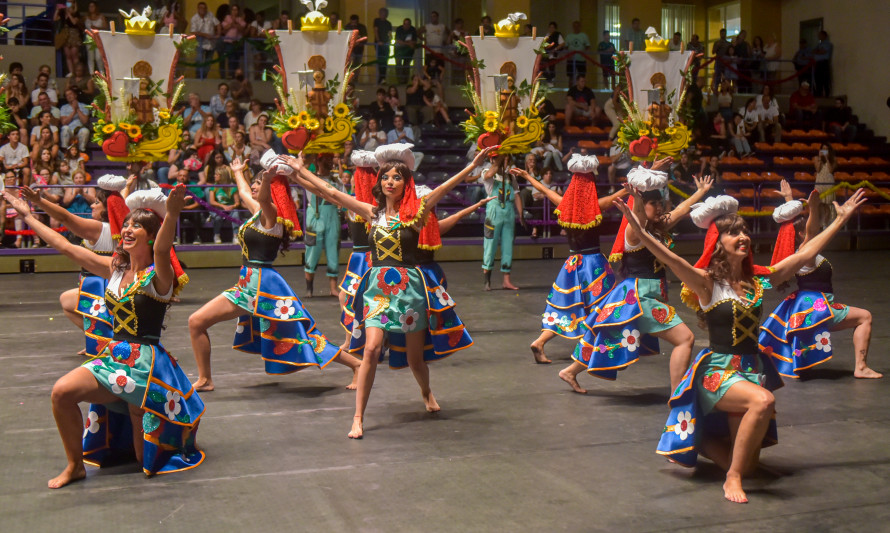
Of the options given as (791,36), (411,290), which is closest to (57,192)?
(411,290)

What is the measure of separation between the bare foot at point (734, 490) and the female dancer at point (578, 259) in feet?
10.3

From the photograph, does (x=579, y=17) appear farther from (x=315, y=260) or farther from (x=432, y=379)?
(x=432, y=379)

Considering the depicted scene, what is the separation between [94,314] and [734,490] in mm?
4751

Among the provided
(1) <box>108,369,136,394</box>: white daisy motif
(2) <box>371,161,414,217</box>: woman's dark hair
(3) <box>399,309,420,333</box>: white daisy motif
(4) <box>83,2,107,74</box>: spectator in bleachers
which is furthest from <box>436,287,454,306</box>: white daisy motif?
(4) <box>83,2,107,74</box>: spectator in bleachers

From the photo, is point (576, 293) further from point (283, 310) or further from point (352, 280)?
point (283, 310)

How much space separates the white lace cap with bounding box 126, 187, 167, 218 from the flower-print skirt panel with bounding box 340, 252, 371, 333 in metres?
2.02

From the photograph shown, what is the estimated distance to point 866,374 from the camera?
7680 mm

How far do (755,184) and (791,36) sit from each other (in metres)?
7.10

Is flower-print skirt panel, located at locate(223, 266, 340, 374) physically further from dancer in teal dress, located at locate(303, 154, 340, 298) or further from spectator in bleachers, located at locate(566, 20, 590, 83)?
spectator in bleachers, located at locate(566, 20, 590, 83)

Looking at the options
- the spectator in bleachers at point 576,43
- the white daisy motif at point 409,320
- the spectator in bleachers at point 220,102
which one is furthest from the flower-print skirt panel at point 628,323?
the spectator in bleachers at point 576,43

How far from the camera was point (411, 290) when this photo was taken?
20.5ft

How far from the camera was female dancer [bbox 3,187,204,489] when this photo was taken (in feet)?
16.3

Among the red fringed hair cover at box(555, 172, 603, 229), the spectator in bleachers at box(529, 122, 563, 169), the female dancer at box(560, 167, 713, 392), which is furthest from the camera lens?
the spectator in bleachers at box(529, 122, 563, 169)

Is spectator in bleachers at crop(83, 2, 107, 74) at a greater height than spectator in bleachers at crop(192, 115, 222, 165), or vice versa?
spectator in bleachers at crop(83, 2, 107, 74)
